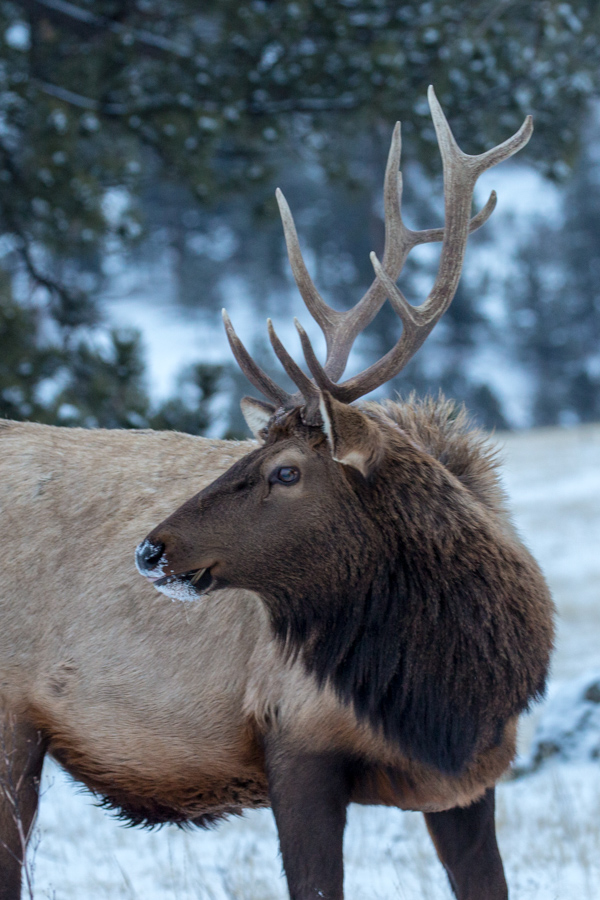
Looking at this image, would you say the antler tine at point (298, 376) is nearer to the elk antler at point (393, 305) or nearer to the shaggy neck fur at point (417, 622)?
the elk antler at point (393, 305)

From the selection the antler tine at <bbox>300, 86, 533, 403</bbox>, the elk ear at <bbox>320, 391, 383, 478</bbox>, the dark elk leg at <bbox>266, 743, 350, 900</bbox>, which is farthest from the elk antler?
the dark elk leg at <bbox>266, 743, 350, 900</bbox>

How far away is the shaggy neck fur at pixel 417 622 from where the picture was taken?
2.92 m

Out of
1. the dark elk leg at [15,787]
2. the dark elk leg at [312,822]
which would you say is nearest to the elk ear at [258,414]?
the dark elk leg at [312,822]

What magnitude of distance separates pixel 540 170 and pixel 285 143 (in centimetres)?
214

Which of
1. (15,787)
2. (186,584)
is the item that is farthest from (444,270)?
(15,787)

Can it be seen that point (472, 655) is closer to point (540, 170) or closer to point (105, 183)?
point (105, 183)

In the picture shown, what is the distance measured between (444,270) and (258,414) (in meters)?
0.74

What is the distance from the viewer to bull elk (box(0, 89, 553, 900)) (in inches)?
114

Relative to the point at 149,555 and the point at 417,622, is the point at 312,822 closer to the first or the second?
the point at 417,622

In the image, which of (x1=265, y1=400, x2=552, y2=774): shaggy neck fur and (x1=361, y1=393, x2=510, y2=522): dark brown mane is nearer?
(x1=265, y1=400, x2=552, y2=774): shaggy neck fur

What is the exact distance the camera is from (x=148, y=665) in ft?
10.5

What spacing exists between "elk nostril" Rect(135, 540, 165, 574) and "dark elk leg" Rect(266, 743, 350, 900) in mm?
679

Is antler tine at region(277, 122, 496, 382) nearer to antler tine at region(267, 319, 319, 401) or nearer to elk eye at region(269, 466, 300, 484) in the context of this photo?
antler tine at region(267, 319, 319, 401)

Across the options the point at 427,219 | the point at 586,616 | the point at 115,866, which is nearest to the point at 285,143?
the point at 115,866
